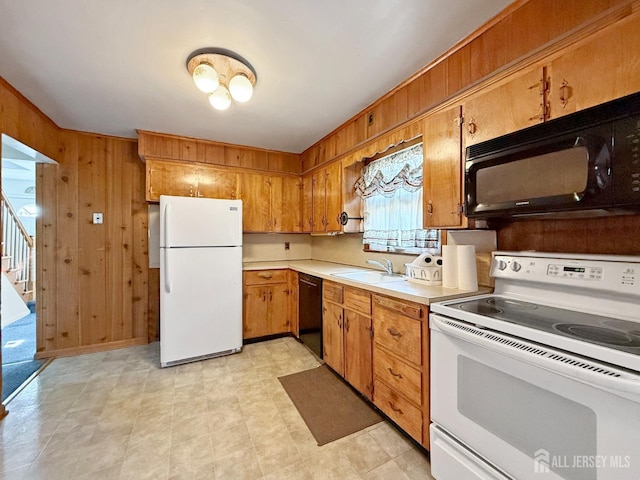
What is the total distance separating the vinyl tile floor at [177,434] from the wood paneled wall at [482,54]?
2191 mm

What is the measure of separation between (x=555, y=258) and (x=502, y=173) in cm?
49

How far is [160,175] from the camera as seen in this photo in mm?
3021

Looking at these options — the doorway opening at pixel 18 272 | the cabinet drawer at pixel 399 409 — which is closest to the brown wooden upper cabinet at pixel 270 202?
the doorway opening at pixel 18 272

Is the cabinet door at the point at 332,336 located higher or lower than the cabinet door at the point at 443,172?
lower

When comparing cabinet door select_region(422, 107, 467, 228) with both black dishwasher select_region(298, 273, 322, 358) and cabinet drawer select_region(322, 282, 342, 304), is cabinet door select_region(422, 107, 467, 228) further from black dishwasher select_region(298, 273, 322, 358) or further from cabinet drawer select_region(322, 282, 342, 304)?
black dishwasher select_region(298, 273, 322, 358)

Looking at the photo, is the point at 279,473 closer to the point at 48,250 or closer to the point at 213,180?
the point at 213,180

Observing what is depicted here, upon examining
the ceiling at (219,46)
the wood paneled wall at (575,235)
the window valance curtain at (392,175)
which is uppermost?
the ceiling at (219,46)

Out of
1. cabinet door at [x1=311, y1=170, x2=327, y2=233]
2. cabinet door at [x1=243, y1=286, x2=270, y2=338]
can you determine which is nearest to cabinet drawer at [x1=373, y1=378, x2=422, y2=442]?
cabinet door at [x1=243, y1=286, x2=270, y2=338]

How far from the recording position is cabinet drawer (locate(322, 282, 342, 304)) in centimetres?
230

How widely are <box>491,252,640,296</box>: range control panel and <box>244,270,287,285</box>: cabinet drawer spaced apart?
2277 mm

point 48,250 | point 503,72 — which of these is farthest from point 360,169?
point 48,250

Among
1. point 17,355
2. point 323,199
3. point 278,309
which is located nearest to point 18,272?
point 17,355

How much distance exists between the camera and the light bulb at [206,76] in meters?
1.68

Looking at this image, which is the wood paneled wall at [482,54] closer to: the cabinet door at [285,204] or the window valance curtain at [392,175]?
the window valance curtain at [392,175]
